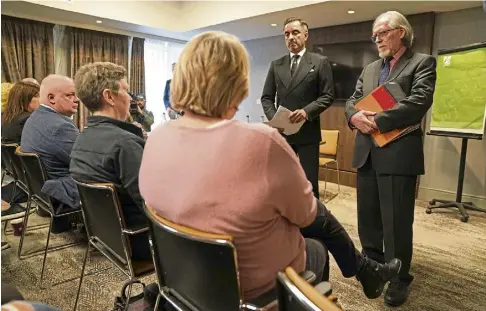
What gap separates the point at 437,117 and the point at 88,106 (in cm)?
369

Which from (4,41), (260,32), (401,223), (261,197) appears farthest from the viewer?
(260,32)

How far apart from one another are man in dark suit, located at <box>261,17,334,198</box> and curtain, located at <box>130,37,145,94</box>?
456cm

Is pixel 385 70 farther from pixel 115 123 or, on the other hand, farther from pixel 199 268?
pixel 199 268

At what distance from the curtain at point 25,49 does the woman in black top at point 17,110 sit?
8.73 ft

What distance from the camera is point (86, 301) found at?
6.41ft

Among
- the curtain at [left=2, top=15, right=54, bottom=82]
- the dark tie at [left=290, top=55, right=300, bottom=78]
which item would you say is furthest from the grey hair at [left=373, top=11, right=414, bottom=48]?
the curtain at [left=2, top=15, right=54, bottom=82]

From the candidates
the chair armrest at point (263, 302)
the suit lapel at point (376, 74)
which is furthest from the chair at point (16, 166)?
the suit lapel at point (376, 74)

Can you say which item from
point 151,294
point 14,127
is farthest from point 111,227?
point 14,127

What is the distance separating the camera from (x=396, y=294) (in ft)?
6.23

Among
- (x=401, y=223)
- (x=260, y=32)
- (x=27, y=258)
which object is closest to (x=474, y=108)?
(x=401, y=223)

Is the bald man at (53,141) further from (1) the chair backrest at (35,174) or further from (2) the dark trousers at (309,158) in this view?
(2) the dark trousers at (309,158)

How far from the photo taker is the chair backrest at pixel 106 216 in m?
1.34

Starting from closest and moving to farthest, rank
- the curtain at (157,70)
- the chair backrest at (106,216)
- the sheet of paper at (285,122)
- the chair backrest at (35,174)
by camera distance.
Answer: the chair backrest at (106,216) < the chair backrest at (35,174) < the sheet of paper at (285,122) < the curtain at (157,70)

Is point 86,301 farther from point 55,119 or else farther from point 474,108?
point 474,108
